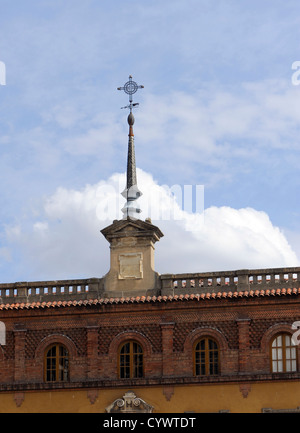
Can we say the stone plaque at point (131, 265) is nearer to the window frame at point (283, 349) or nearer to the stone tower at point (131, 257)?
the stone tower at point (131, 257)

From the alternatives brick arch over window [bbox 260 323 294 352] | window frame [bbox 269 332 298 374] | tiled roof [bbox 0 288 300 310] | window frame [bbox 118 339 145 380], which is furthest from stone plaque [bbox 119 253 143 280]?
window frame [bbox 269 332 298 374]

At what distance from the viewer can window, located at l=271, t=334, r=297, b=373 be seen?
57344 mm

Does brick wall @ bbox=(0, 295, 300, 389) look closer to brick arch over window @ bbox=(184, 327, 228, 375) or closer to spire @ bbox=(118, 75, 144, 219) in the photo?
brick arch over window @ bbox=(184, 327, 228, 375)

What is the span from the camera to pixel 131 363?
58.5 meters

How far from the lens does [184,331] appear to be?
191 feet

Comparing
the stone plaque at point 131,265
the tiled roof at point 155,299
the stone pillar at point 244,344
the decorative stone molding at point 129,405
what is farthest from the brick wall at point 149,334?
the stone plaque at point 131,265

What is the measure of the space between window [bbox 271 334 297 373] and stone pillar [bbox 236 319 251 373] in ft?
3.49

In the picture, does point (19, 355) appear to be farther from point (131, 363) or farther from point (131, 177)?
point (131, 177)

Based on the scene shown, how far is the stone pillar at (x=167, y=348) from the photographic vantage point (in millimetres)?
57969

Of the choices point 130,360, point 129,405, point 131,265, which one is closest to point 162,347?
point 130,360

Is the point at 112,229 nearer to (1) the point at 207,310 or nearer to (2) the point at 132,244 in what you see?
(2) the point at 132,244

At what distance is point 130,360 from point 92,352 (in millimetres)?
1708
